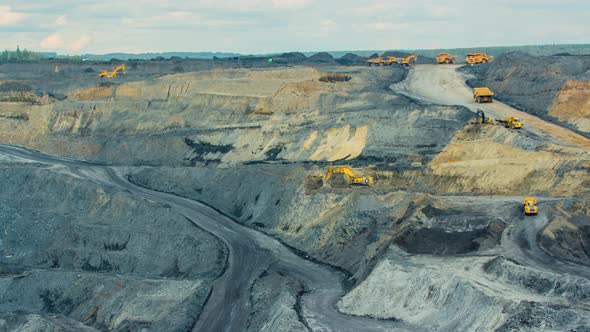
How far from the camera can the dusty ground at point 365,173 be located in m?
33.6

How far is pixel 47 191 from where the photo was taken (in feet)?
212

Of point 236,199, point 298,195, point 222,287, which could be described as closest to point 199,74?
point 236,199

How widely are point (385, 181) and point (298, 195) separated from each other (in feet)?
Result: 18.3

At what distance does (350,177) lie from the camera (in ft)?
167

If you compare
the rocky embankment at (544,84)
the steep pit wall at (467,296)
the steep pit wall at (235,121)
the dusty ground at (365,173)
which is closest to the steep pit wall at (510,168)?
the dusty ground at (365,173)

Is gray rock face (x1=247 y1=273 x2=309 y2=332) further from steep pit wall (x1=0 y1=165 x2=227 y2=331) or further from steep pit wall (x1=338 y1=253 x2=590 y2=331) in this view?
steep pit wall (x1=0 y1=165 x2=227 y2=331)

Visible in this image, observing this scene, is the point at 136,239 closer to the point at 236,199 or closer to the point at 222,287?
the point at 236,199

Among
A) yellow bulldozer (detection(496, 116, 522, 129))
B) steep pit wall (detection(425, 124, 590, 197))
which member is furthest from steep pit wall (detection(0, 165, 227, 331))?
yellow bulldozer (detection(496, 116, 522, 129))

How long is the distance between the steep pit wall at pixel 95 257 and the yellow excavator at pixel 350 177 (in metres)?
8.71

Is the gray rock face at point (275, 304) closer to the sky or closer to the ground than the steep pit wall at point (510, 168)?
closer to the ground

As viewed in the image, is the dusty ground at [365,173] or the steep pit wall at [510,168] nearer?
the dusty ground at [365,173]

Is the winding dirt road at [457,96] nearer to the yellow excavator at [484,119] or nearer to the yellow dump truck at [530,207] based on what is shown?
the yellow excavator at [484,119]

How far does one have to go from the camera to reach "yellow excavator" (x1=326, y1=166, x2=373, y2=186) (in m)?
50.4

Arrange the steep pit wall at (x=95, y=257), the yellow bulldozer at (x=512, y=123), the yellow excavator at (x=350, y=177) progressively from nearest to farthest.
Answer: the steep pit wall at (x=95, y=257)
the yellow excavator at (x=350, y=177)
the yellow bulldozer at (x=512, y=123)
